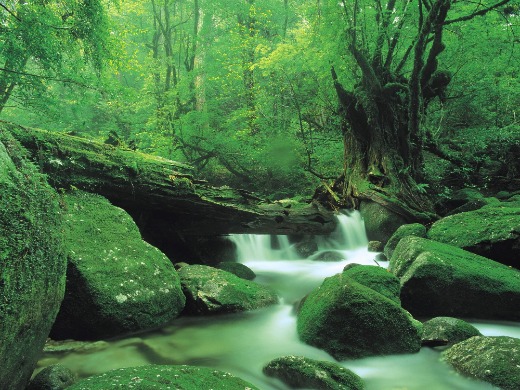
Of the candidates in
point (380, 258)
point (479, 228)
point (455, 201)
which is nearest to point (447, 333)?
point (479, 228)

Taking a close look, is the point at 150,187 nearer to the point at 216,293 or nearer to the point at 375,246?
the point at 216,293

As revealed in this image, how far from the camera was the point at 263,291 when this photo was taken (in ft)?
18.9

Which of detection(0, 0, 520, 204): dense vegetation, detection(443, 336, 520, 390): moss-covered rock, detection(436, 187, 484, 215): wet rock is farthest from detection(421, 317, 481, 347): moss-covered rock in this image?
detection(436, 187, 484, 215): wet rock

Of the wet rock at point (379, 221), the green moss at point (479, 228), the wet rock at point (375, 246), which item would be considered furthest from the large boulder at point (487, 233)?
the wet rock at point (379, 221)

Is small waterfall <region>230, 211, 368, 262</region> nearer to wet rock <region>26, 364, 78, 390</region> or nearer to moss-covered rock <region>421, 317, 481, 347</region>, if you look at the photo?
moss-covered rock <region>421, 317, 481, 347</region>

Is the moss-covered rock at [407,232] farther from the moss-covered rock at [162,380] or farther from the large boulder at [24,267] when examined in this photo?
the large boulder at [24,267]

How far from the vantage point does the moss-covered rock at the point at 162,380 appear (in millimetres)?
2090

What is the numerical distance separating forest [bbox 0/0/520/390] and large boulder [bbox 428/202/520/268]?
1.3 inches

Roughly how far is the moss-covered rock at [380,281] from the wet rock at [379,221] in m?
5.09

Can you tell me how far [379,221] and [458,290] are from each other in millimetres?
5335

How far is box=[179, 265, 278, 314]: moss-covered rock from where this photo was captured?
16.4 ft

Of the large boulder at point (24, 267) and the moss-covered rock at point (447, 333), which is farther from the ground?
the large boulder at point (24, 267)

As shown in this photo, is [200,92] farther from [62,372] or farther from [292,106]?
[62,372]

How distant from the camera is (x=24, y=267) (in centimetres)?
Result: 204
